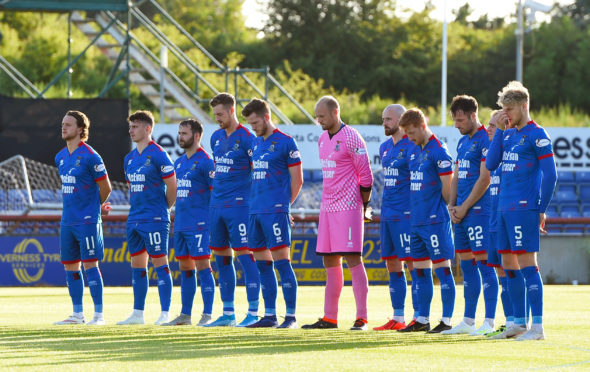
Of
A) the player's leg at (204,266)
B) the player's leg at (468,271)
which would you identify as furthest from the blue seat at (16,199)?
the player's leg at (468,271)

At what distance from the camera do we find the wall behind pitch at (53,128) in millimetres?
22688

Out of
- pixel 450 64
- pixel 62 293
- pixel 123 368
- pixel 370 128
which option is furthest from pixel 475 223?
pixel 450 64

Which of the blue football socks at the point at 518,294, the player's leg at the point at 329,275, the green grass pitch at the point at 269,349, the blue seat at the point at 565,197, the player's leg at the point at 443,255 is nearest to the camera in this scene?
the green grass pitch at the point at 269,349

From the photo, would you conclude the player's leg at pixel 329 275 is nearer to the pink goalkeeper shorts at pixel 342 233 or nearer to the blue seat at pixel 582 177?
the pink goalkeeper shorts at pixel 342 233

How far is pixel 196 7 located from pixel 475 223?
52837mm

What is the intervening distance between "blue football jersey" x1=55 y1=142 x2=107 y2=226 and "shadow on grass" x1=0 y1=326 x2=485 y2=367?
123 cm

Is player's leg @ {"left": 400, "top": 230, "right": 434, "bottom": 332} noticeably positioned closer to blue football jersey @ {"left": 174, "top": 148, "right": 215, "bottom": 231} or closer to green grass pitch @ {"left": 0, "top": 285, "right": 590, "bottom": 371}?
green grass pitch @ {"left": 0, "top": 285, "right": 590, "bottom": 371}

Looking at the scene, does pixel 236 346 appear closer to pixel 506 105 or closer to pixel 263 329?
pixel 263 329

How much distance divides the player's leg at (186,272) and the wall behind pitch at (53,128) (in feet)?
36.8

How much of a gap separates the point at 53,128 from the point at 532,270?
15.1 meters

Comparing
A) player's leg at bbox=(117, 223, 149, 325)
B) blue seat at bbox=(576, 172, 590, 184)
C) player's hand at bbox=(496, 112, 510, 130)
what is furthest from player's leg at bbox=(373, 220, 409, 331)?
blue seat at bbox=(576, 172, 590, 184)

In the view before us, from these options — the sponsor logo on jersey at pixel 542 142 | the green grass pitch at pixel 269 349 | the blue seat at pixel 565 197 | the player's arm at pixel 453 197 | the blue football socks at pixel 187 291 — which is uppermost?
the blue seat at pixel 565 197

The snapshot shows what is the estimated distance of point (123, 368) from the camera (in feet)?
24.8

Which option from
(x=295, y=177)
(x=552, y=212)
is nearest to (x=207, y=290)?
(x=295, y=177)
